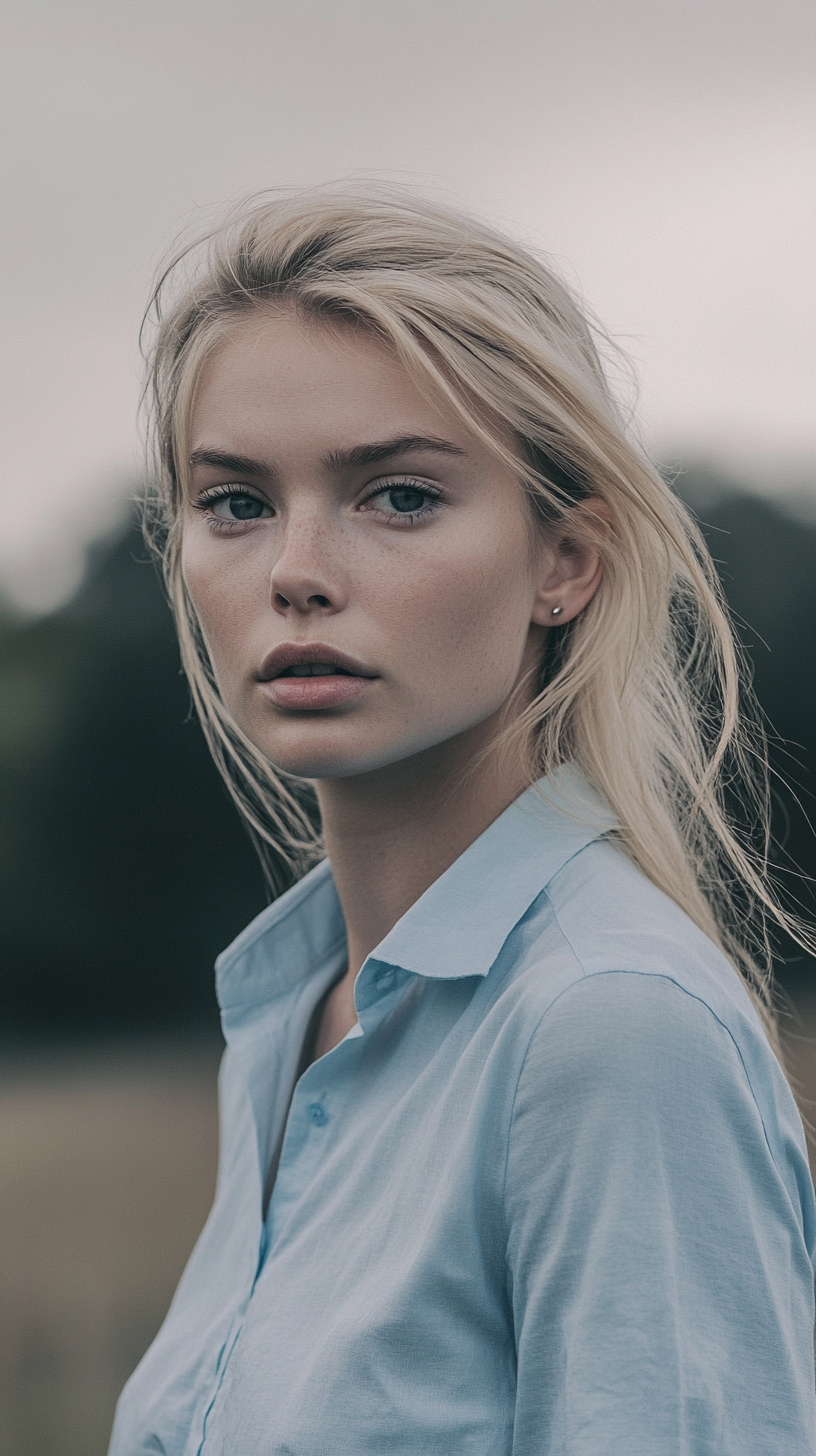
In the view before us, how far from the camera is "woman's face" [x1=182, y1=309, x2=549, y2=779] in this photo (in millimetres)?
1607

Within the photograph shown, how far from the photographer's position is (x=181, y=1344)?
1814 millimetres

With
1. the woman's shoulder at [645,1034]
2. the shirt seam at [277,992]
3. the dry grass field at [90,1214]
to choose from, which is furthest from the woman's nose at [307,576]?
the dry grass field at [90,1214]

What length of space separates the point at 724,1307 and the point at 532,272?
51.2 inches

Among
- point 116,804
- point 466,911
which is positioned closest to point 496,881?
point 466,911

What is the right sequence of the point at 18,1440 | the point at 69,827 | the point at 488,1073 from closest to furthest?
the point at 488,1073, the point at 18,1440, the point at 69,827

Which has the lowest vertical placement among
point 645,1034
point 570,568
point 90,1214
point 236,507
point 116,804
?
point 90,1214

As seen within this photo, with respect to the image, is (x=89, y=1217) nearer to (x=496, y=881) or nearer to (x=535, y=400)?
(x=496, y=881)

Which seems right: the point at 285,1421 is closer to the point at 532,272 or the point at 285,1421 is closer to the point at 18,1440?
the point at 532,272

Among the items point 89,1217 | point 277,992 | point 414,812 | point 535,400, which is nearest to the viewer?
point 535,400

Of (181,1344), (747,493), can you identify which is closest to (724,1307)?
(181,1344)

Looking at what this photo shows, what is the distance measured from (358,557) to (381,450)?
0.13 m

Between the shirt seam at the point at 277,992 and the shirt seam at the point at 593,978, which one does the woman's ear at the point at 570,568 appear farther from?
the shirt seam at the point at 277,992

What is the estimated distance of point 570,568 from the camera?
5.98 ft

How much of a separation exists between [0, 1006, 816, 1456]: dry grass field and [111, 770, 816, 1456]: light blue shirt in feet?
29.4
